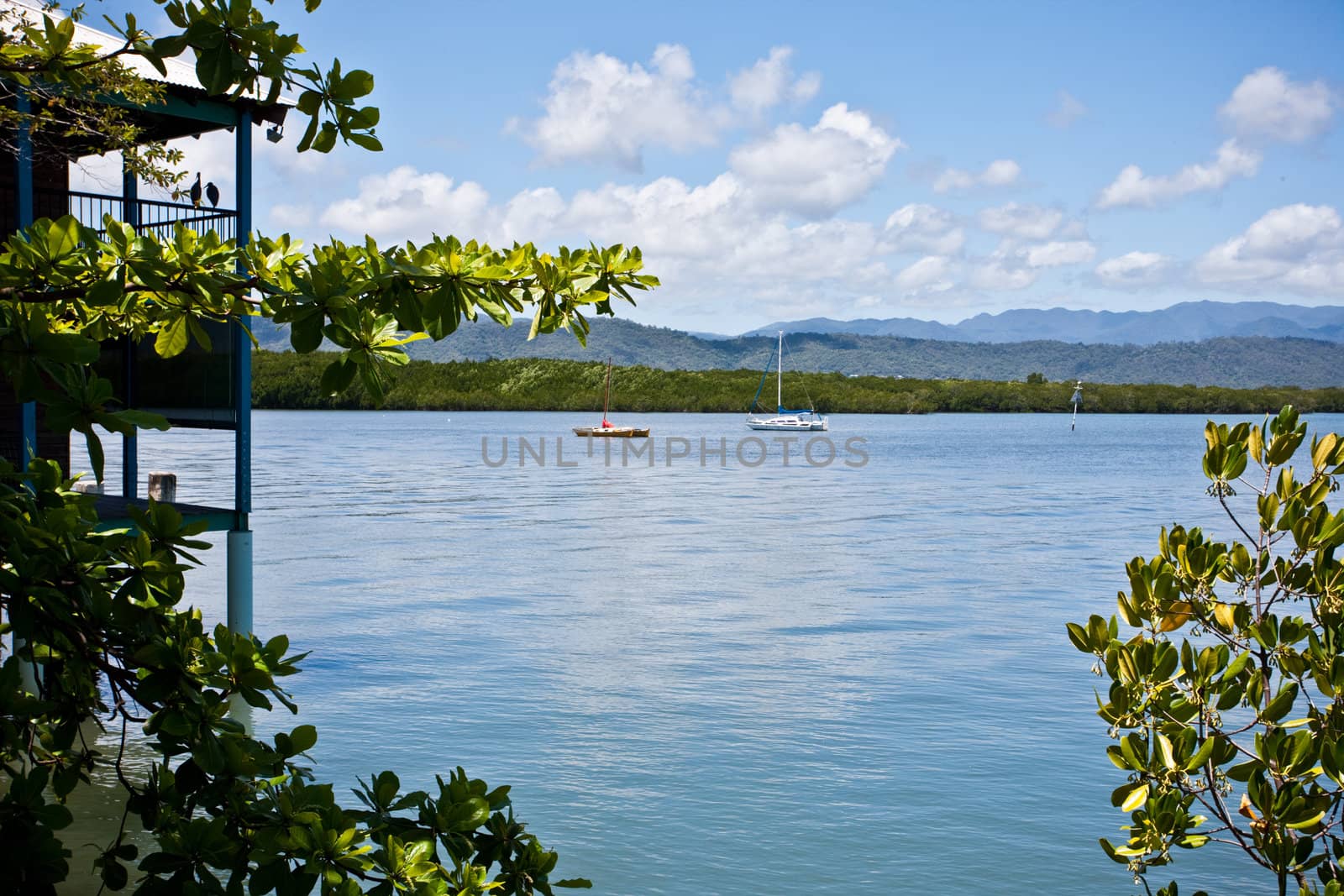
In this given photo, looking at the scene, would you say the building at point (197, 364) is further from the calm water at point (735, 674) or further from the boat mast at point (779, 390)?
the boat mast at point (779, 390)

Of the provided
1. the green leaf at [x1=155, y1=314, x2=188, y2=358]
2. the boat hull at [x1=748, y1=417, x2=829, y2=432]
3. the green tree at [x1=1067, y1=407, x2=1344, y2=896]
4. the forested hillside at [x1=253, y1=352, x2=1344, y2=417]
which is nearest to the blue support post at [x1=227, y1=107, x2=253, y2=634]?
the green leaf at [x1=155, y1=314, x2=188, y2=358]

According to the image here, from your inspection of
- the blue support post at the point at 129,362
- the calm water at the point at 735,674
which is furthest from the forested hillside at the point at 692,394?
the blue support post at the point at 129,362

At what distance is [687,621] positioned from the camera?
14.3 meters

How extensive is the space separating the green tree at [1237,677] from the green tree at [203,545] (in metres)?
1.69

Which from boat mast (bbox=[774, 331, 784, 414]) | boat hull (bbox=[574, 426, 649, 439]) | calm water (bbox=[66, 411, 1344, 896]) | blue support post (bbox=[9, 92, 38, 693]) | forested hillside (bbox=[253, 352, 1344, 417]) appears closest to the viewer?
blue support post (bbox=[9, 92, 38, 693])

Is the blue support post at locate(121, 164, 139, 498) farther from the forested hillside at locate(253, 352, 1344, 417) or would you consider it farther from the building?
the forested hillside at locate(253, 352, 1344, 417)

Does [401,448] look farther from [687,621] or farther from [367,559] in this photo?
[687,621]

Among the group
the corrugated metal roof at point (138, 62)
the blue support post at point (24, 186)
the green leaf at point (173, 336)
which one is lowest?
the green leaf at point (173, 336)

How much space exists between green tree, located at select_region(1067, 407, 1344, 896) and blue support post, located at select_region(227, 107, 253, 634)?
6450 mm

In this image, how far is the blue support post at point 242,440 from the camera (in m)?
8.38

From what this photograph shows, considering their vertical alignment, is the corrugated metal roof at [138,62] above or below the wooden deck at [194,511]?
above

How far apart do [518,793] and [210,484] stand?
27.2 meters

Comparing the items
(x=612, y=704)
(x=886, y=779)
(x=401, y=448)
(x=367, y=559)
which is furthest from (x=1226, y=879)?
(x=401, y=448)

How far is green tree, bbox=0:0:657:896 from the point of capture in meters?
2.12
